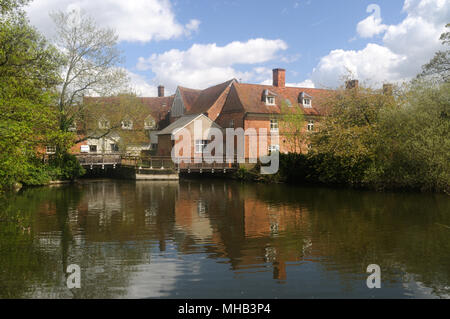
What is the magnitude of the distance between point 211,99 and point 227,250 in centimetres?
3377

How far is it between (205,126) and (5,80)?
2601 cm

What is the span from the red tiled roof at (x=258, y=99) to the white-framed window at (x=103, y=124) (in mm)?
12130

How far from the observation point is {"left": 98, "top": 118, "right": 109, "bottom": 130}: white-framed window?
3290 cm

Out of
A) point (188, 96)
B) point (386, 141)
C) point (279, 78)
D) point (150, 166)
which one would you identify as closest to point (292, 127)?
point (279, 78)

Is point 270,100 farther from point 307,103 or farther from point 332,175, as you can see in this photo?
point 332,175

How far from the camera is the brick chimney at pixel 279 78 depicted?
42688mm

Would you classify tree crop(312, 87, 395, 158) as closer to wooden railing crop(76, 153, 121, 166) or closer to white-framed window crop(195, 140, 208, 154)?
white-framed window crop(195, 140, 208, 154)

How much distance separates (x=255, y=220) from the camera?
14773 millimetres

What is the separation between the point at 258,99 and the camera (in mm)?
39688

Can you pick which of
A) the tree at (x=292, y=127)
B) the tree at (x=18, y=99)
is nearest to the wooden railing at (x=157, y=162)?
the tree at (x=292, y=127)

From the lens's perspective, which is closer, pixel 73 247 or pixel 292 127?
pixel 73 247

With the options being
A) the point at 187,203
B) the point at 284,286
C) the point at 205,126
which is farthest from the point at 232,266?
the point at 205,126

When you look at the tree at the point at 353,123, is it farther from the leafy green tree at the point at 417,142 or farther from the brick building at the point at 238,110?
the brick building at the point at 238,110
